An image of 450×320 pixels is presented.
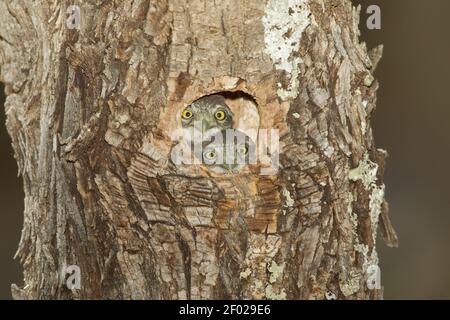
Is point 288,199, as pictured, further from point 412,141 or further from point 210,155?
point 412,141

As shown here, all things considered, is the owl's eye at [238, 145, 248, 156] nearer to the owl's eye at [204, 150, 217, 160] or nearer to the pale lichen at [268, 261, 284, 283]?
the owl's eye at [204, 150, 217, 160]

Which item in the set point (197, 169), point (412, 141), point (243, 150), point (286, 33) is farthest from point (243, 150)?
point (412, 141)

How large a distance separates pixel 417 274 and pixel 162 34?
135 inches

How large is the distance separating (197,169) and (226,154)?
0.09m

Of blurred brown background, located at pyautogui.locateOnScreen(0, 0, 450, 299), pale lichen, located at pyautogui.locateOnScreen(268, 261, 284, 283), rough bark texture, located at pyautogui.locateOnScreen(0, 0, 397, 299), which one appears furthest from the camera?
blurred brown background, located at pyautogui.locateOnScreen(0, 0, 450, 299)

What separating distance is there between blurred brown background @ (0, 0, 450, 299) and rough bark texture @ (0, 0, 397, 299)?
2890 mm

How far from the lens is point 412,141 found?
16.9ft

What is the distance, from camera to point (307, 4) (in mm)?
2020

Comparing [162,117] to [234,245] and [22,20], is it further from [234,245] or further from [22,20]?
[22,20]

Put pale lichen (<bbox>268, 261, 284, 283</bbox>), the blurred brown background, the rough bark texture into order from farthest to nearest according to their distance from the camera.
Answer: the blurred brown background
pale lichen (<bbox>268, 261, 284, 283</bbox>)
the rough bark texture

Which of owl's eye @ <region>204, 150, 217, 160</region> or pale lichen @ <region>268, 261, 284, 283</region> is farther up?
owl's eye @ <region>204, 150, 217, 160</region>

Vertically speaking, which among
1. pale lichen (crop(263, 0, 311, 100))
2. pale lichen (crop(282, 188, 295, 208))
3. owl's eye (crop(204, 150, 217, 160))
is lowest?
pale lichen (crop(282, 188, 295, 208))

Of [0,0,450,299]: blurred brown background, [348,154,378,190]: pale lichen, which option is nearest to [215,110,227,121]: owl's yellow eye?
[348,154,378,190]: pale lichen

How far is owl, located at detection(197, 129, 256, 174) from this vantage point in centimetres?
199
